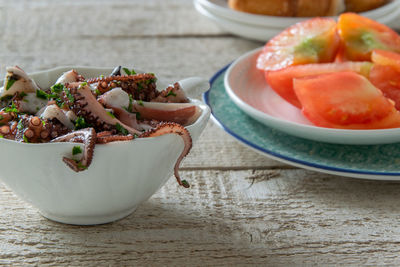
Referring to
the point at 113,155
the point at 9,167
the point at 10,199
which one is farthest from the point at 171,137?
the point at 10,199

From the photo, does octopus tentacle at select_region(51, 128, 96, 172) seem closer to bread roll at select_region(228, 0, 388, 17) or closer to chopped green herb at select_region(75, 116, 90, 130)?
chopped green herb at select_region(75, 116, 90, 130)

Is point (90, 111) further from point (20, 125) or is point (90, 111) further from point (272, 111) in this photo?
point (272, 111)

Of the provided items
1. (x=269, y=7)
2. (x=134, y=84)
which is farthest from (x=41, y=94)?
(x=269, y=7)

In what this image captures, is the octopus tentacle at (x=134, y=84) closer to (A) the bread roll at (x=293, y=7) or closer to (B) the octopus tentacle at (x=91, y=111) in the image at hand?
(B) the octopus tentacle at (x=91, y=111)

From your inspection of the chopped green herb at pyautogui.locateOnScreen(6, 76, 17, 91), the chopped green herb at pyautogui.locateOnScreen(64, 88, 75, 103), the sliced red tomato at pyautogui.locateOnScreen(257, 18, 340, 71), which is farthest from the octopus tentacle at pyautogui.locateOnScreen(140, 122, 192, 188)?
the sliced red tomato at pyautogui.locateOnScreen(257, 18, 340, 71)

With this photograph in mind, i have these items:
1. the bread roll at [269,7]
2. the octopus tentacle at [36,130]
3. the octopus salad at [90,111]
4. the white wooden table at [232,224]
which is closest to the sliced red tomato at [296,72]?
the white wooden table at [232,224]

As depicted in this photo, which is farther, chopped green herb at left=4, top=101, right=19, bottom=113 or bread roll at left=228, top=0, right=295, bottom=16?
bread roll at left=228, top=0, right=295, bottom=16
